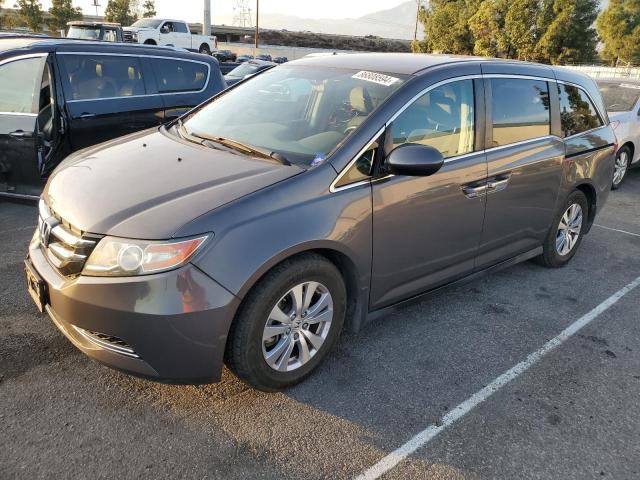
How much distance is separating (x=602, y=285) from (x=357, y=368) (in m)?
2.68

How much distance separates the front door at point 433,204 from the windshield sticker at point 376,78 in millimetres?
216

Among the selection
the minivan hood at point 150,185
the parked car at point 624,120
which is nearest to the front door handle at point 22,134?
the minivan hood at point 150,185

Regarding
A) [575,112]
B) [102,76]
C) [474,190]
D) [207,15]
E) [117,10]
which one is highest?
[117,10]

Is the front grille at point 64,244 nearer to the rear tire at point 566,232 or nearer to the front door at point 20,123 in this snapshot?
the front door at point 20,123

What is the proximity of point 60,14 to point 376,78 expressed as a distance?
46359mm

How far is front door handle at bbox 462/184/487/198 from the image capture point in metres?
3.45

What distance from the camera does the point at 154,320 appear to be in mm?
2334

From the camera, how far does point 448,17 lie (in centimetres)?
4112

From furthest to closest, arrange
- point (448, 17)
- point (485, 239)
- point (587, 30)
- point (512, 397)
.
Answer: point (448, 17)
point (587, 30)
point (485, 239)
point (512, 397)

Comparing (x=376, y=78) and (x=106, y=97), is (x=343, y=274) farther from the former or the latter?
(x=106, y=97)

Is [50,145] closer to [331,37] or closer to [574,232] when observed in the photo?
[574,232]

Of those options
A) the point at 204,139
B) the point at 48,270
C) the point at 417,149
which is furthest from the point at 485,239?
the point at 48,270

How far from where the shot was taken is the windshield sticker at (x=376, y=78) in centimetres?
325

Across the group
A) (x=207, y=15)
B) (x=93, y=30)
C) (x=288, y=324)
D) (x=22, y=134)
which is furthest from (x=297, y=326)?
(x=207, y=15)
